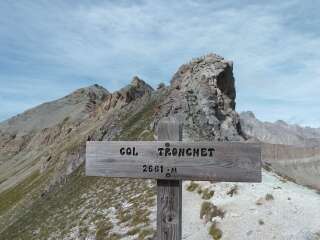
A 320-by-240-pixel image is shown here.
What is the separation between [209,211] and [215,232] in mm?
2209

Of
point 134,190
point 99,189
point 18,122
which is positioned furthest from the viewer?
point 18,122

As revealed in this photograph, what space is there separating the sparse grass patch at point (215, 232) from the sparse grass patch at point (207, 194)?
11.8 ft

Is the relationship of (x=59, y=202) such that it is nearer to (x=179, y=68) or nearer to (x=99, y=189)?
(x=99, y=189)

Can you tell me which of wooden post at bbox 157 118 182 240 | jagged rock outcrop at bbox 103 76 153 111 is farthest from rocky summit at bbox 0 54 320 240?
jagged rock outcrop at bbox 103 76 153 111

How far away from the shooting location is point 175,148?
270 inches

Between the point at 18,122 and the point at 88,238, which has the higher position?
the point at 18,122

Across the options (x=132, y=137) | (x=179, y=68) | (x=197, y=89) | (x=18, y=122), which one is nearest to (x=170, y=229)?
(x=132, y=137)

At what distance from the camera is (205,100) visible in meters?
36.8

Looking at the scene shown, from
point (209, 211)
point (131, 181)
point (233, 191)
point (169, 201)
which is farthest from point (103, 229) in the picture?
point (169, 201)

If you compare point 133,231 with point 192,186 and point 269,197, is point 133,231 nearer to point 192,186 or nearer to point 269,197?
point 192,186

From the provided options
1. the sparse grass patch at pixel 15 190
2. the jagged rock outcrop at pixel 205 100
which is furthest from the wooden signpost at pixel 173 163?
the sparse grass patch at pixel 15 190

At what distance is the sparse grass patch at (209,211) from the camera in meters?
17.7

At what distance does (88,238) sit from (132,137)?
16445 mm

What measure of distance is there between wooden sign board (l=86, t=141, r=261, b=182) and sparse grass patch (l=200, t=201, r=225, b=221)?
36.4 feet
